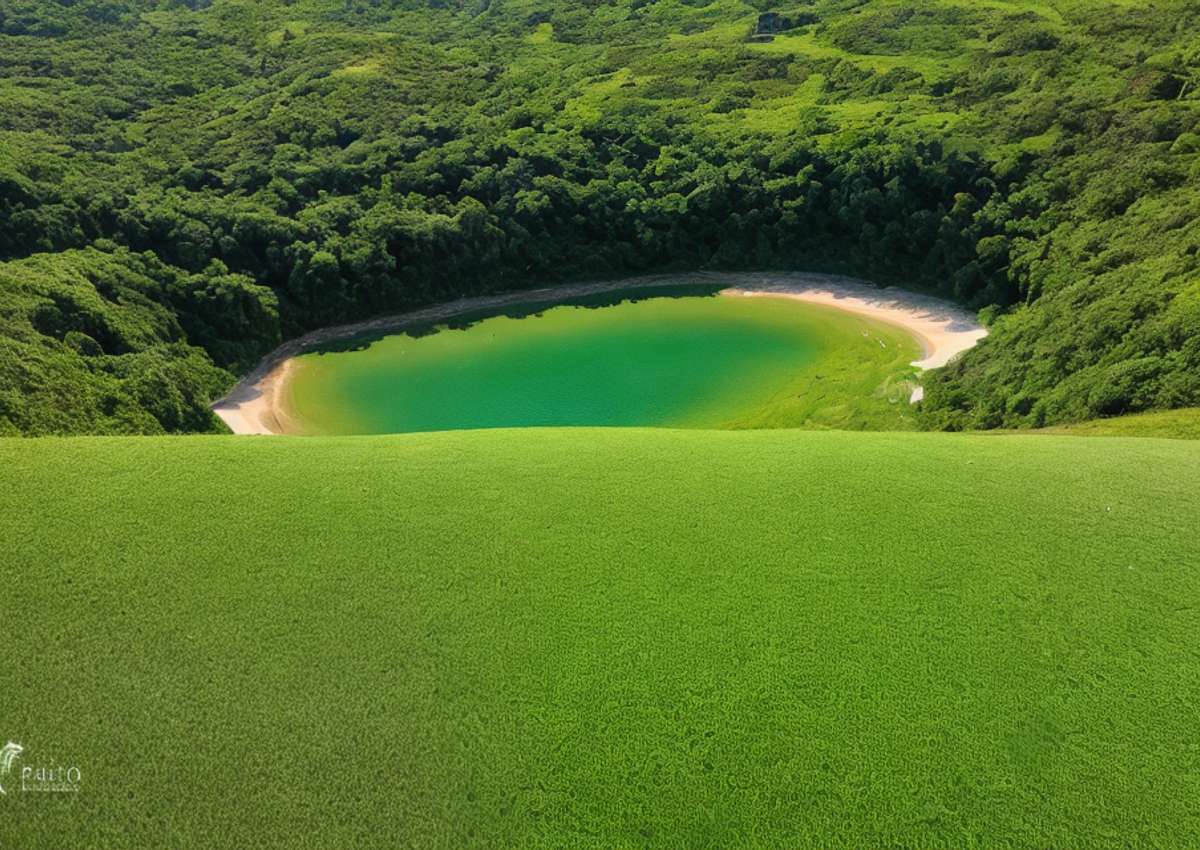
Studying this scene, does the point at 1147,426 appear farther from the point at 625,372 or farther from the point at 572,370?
the point at 572,370

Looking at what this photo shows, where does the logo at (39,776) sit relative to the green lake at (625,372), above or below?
below

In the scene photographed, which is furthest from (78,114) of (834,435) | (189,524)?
(834,435)

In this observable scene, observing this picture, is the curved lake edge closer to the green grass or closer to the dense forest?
the dense forest

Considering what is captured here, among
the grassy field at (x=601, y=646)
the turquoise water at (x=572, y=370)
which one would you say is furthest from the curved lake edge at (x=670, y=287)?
the grassy field at (x=601, y=646)

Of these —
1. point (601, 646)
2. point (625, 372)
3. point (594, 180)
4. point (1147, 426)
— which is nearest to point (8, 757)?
point (601, 646)

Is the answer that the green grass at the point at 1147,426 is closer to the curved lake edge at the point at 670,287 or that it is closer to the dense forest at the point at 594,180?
the dense forest at the point at 594,180

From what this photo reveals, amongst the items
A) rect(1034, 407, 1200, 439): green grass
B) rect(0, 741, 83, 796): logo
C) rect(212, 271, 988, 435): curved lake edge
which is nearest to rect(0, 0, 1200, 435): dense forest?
rect(212, 271, 988, 435): curved lake edge

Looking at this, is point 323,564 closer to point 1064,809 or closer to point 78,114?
point 1064,809
